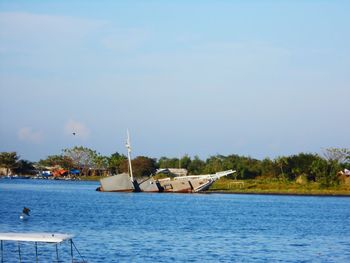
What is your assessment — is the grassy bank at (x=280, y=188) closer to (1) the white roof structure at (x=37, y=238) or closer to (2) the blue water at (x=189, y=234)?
(2) the blue water at (x=189, y=234)

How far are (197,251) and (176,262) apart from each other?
4.87 metres

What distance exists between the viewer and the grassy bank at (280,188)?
411 ft

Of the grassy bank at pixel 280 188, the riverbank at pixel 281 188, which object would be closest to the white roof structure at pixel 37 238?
the riverbank at pixel 281 188

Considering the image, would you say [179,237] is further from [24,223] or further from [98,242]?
[24,223]

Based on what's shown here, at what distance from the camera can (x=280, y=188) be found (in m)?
130

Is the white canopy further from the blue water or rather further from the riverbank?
the riverbank

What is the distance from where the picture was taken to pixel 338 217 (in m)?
78.2

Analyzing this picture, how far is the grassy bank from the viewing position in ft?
411

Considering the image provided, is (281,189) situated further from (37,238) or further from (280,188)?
(37,238)

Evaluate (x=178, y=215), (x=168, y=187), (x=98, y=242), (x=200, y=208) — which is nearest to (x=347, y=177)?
(x=168, y=187)

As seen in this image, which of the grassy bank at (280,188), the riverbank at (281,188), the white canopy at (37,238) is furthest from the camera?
the grassy bank at (280,188)

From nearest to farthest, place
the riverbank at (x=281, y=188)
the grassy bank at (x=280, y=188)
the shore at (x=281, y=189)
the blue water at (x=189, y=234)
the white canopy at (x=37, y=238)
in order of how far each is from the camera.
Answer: the white canopy at (x=37, y=238)
the blue water at (x=189, y=234)
the riverbank at (x=281, y=188)
the shore at (x=281, y=189)
the grassy bank at (x=280, y=188)

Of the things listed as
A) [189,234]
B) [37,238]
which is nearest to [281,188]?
[189,234]

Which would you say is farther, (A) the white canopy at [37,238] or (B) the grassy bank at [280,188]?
(B) the grassy bank at [280,188]
